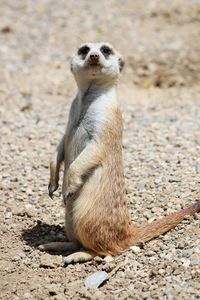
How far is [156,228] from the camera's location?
3.34 meters

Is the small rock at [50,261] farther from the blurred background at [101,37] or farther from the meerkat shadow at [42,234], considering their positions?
the blurred background at [101,37]

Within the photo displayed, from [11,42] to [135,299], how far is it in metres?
4.94

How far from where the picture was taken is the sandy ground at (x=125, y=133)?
309cm

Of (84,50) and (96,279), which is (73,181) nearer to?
(96,279)

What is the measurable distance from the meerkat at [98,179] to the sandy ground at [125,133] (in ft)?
0.26

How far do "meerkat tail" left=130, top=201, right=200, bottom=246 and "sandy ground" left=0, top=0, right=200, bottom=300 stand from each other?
0.11 feet

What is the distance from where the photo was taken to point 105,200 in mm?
3246

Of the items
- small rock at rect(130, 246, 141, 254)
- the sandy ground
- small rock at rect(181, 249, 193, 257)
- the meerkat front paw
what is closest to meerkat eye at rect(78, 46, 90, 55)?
the meerkat front paw

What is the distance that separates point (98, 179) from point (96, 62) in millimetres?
605

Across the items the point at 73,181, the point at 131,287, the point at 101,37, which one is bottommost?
the point at 131,287

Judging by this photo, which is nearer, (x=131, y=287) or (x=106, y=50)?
(x=131, y=287)

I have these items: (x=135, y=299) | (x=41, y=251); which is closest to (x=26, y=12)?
(x=41, y=251)

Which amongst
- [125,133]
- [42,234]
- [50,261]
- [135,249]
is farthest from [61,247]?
[125,133]

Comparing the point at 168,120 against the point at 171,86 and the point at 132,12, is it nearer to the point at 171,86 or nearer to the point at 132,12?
the point at 171,86
